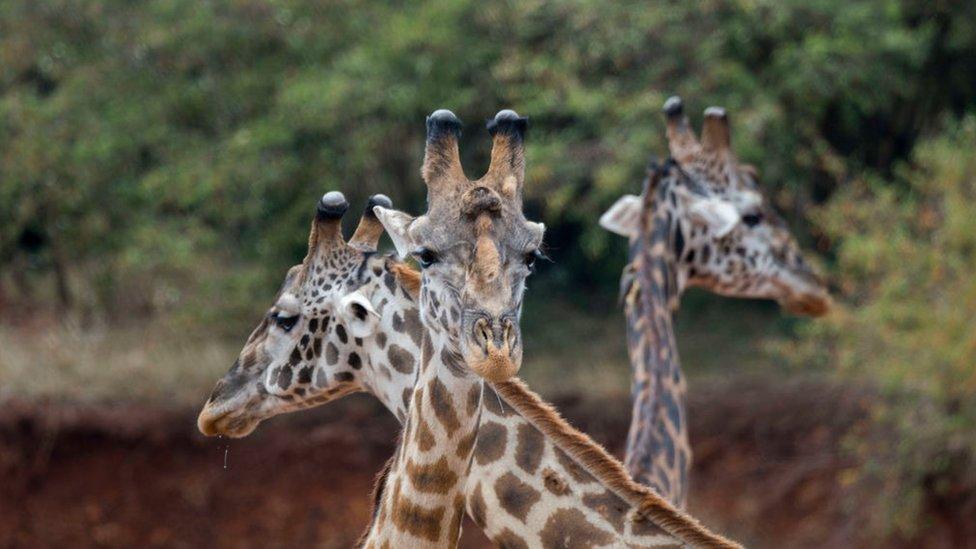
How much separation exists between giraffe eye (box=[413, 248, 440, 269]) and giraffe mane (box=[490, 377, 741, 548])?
2.56 ft

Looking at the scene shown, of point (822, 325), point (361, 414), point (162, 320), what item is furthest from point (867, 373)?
point (162, 320)

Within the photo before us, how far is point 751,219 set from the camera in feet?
26.6

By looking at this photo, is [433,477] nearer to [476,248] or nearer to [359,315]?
[476,248]

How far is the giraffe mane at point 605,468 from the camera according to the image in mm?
4684

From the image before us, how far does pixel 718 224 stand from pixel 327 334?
8.97 ft

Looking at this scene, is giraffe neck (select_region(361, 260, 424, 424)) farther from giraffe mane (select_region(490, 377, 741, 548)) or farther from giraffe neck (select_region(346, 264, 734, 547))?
giraffe mane (select_region(490, 377, 741, 548))

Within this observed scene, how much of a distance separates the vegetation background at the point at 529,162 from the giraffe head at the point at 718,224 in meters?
4.04

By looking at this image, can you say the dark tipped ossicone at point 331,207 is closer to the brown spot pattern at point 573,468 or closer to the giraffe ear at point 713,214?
the brown spot pattern at point 573,468

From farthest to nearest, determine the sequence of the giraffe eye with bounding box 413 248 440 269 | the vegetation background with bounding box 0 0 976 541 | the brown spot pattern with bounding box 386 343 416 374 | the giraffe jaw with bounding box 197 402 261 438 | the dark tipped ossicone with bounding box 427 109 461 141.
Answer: the vegetation background with bounding box 0 0 976 541 < the giraffe jaw with bounding box 197 402 261 438 < the brown spot pattern with bounding box 386 343 416 374 < the dark tipped ossicone with bounding box 427 109 461 141 < the giraffe eye with bounding box 413 248 440 269

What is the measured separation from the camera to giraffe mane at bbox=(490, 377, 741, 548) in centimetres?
468

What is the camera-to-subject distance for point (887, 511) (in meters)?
12.5

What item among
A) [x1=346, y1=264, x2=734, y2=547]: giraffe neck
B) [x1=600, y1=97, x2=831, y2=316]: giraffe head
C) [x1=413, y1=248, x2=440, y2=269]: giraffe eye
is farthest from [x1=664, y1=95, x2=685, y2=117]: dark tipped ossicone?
[x1=413, y1=248, x2=440, y2=269]: giraffe eye

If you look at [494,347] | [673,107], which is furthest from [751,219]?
[494,347]

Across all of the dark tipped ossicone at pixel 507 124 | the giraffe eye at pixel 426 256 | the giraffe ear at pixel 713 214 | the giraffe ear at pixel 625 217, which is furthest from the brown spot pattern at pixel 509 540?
the giraffe ear at pixel 713 214
